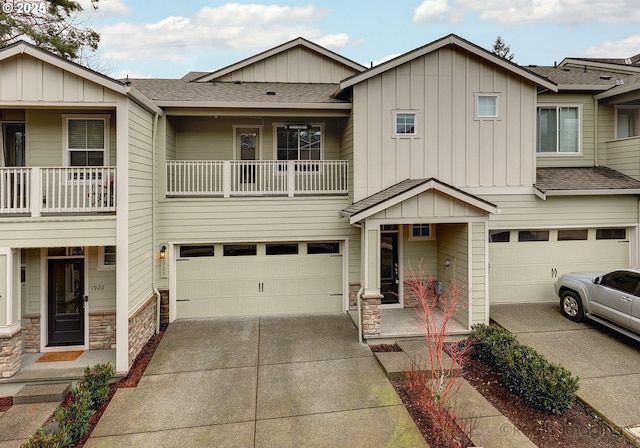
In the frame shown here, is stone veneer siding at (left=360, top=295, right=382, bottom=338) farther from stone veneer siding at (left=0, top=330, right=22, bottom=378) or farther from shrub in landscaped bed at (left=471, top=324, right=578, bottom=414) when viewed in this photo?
stone veneer siding at (left=0, top=330, right=22, bottom=378)

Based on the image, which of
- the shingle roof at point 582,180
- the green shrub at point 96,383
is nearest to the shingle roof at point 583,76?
the shingle roof at point 582,180

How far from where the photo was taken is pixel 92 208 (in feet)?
23.9

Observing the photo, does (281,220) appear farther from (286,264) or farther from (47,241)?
(47,241)

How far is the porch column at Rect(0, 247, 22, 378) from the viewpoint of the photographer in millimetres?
6863

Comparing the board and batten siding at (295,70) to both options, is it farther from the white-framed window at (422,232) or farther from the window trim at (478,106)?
the white-framed window at (422,232)

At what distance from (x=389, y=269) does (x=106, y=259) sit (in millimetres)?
7497

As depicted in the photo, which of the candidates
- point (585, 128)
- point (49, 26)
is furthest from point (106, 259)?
point (585, 128)

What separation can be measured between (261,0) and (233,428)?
24.9 metres

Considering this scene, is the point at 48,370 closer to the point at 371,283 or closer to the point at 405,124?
the point at 371,283

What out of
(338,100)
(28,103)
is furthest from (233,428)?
Answer: (338,100)

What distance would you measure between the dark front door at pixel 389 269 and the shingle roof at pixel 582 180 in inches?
173

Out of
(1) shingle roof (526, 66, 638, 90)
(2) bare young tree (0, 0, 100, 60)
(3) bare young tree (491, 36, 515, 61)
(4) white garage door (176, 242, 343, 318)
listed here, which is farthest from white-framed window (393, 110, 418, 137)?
(3) bare young tree (491, 36, 515, 61)

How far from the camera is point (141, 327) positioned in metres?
8.10

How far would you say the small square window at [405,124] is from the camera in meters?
9.77
